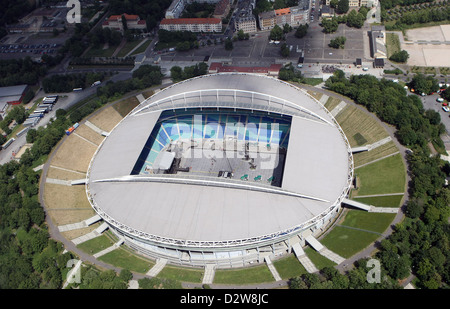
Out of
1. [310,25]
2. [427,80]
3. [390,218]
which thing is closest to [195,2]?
[310,25]

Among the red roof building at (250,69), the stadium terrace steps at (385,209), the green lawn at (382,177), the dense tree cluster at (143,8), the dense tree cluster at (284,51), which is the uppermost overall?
the dense tree cluster at (143,8)

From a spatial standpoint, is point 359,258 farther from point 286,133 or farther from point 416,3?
point 416,3

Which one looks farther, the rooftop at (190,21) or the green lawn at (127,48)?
the rooftop at (190,21)

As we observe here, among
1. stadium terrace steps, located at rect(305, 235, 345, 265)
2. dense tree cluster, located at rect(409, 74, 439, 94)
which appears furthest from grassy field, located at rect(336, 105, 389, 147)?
stadium terrace steps, located at rect(305, 235, 345, 265)

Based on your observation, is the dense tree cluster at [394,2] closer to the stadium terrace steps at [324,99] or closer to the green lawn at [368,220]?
the stadium terrace steps at [324,99]

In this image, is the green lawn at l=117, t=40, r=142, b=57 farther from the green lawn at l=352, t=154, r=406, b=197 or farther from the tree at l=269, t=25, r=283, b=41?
the green lawn at l=352, t=154, r=406, b=197

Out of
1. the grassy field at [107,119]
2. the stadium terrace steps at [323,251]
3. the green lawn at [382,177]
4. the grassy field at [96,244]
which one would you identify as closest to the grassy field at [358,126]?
the green lawn at [382,177]
